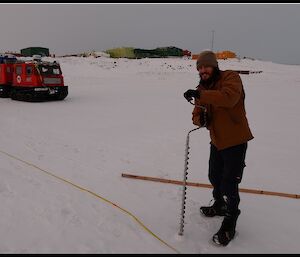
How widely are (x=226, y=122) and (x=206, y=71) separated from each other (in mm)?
541

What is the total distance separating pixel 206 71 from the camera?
3049 mm

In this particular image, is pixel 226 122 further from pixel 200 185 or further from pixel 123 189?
pixel 123 189

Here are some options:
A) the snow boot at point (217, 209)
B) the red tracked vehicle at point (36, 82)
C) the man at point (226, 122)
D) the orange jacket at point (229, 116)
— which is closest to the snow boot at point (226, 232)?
the man at point (226, 122)

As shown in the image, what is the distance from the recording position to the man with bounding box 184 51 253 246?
113 inches

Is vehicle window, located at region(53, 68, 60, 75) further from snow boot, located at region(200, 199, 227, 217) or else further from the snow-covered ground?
snow boot, located at region(200, 199, 227, 217)

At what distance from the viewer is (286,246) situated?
127 inches

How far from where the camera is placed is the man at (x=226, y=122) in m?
2.86

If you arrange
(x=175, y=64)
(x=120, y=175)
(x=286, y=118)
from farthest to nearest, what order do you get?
(x=175, y=64), (x=286, y=118), (x=120, y=175)

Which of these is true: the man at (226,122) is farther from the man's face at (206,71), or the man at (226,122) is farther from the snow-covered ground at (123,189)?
the snow-covered ground at (123,189)

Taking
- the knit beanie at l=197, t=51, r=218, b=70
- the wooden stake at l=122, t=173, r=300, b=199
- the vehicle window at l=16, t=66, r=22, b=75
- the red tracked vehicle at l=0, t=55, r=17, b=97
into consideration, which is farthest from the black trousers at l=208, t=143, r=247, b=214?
the red tracked vehicle at l=0, t=55, r=17, b=97

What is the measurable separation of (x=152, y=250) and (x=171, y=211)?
86cm

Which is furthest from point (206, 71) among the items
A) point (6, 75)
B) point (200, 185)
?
point (6, 75)

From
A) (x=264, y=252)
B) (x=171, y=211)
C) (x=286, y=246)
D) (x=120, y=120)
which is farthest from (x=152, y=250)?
(x=120, y=120)

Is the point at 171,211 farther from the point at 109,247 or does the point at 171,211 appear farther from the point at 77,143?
the point at 77,143
